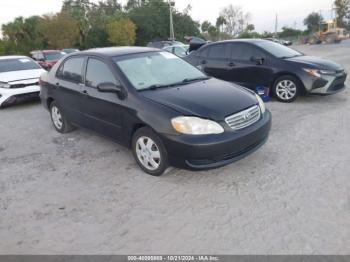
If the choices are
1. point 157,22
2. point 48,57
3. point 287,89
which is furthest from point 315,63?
point 157,22

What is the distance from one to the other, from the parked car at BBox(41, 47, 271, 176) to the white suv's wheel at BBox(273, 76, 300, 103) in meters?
2.95

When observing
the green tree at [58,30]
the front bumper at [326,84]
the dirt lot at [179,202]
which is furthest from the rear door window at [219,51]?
the green tree at [58,30]

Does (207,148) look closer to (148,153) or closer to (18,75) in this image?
(148,153)

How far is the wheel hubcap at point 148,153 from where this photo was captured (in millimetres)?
3791

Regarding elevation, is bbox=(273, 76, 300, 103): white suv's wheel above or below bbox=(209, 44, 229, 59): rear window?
below

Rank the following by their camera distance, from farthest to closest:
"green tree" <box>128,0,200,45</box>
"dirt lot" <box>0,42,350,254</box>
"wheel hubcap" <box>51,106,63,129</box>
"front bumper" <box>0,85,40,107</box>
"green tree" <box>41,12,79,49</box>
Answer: "green tree" <box>128,0,200,45</box> → "green tree" <box>41,12,79,49</box> → "front bumper" <box>0,85,40,107</box> → "wheel hubcap" <box>51,106,63,129</box> → "dirt lot" <box>0,42,350,254</box>

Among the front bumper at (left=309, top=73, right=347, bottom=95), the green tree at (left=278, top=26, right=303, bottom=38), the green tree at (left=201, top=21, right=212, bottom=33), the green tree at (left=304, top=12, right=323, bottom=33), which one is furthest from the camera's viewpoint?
the green tree at (left=304, top=12, right=323, bottom=33)

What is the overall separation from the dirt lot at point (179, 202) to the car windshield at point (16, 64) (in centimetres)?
461

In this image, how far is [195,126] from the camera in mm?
3457

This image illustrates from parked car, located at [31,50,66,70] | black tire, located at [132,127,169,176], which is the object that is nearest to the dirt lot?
black tire, located at [132,127,169,176]

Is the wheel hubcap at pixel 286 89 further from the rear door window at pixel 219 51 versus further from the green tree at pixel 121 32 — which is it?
the green tree at pixel 121 32

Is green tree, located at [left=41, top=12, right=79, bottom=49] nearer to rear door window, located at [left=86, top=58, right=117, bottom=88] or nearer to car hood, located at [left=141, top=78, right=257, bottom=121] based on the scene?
rear door window, located at [left=86, top=58, right=117, bottom=88]

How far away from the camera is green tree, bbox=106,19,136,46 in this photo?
4097 cm

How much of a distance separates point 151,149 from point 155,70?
129cm
